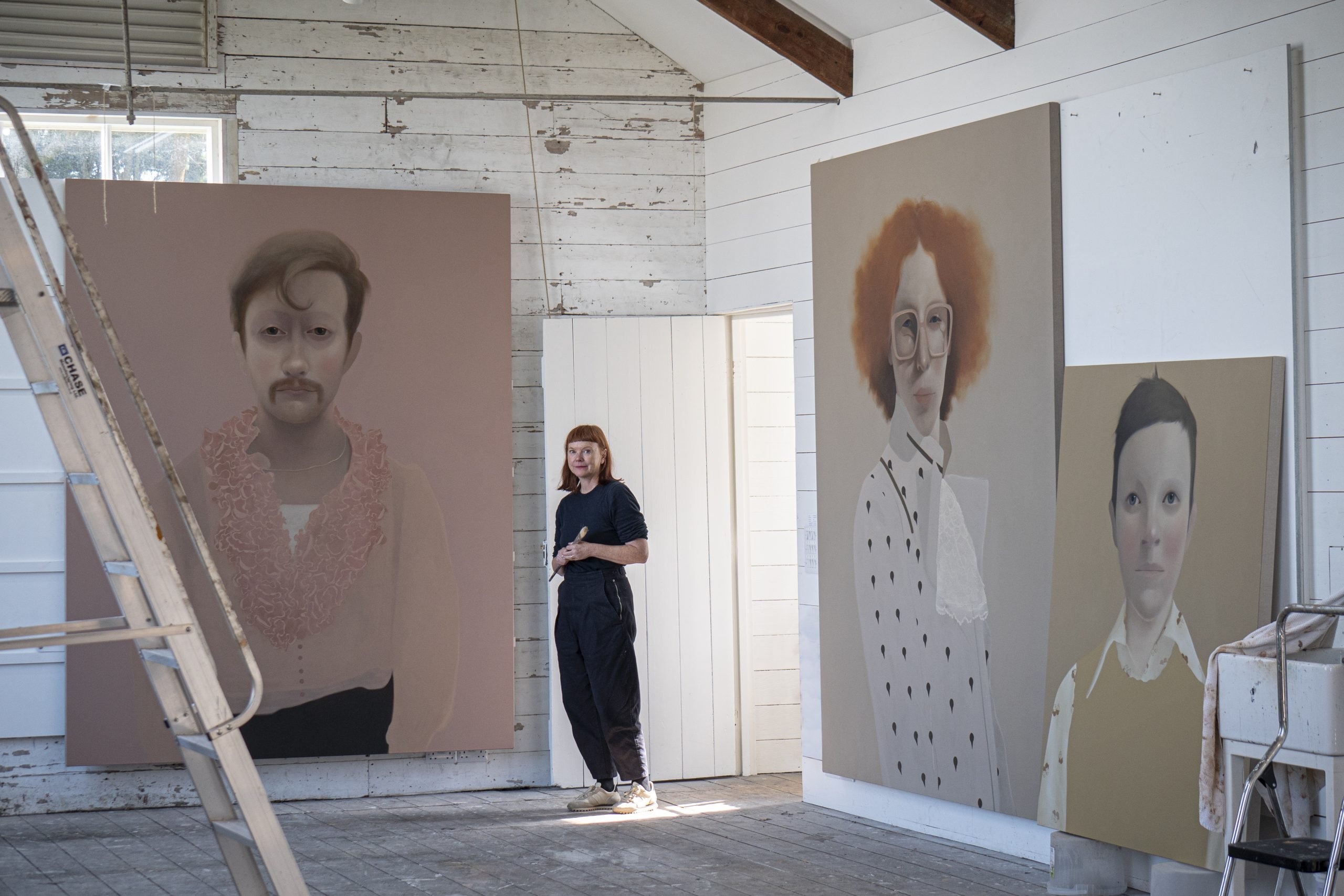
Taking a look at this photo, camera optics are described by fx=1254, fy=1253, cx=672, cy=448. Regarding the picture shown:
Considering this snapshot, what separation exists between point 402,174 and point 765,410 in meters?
2.32

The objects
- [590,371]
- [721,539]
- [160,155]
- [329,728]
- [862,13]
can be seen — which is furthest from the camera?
[721,539]

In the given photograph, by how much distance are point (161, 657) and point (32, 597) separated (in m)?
3.52

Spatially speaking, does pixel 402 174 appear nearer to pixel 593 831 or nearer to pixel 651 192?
pixel 651 192

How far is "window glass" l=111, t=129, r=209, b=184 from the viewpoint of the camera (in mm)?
6348

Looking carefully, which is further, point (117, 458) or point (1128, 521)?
point (1128, 521)

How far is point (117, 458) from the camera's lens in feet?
9.48

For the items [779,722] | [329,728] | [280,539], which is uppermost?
[280,539]

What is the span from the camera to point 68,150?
20.7 ft

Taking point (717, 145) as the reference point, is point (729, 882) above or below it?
below

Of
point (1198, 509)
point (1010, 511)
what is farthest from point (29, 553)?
point (1198, 509)

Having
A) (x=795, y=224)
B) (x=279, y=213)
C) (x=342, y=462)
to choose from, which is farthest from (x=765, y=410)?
(x=279, y=213)

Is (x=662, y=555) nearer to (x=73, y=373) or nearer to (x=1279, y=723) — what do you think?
(x=1279, y=723)

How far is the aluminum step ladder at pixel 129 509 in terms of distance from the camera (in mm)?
2865

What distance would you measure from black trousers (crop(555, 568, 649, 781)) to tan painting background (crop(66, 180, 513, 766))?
623 mm
